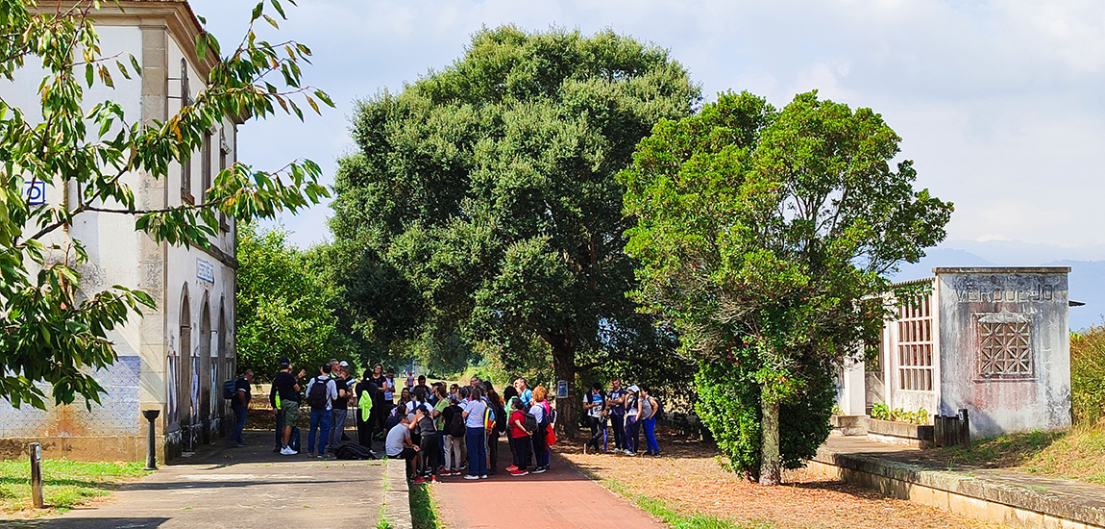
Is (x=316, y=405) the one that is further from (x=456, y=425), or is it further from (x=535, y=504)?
(x=535, y=504)

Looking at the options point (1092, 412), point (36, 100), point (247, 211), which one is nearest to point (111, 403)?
point (36, 100)

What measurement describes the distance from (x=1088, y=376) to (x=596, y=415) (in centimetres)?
1043

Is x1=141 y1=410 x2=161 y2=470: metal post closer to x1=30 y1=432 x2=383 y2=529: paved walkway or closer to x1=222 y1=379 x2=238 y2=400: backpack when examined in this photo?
x1=30 y1=432 x2=383 y2=529: paved walkway

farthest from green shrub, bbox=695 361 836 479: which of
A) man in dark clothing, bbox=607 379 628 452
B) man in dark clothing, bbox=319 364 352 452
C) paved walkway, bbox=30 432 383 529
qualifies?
man in dark clothing, bbox=607 379 628 452

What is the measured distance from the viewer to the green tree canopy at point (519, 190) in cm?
2505

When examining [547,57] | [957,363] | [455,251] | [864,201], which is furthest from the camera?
[547,57]

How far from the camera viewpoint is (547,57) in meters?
28.5

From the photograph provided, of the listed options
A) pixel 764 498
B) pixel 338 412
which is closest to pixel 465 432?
pixel 338 412

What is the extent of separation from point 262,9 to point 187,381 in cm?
1379

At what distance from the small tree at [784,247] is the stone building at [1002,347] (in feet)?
10.7

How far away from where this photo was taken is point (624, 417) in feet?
81.3

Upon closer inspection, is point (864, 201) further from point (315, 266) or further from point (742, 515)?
point (315, 266)

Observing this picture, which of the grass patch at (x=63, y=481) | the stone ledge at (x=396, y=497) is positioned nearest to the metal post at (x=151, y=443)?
the grass patch at (x=63, y=481)

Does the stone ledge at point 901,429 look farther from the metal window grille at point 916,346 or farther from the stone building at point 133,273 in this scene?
the stone building at point 133,273
